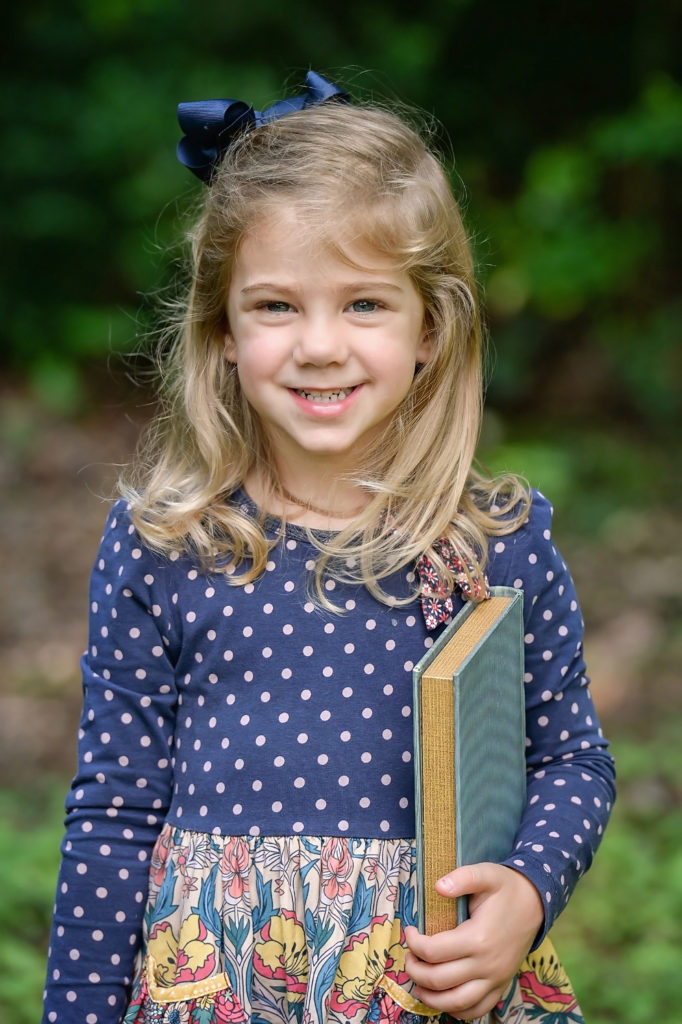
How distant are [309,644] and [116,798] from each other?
34 centimetres

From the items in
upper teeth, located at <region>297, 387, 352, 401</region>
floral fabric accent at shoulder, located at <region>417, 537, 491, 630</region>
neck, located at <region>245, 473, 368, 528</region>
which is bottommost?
floral fabric accent at shoulder, located at <region>417, 537, 491, 630</region>

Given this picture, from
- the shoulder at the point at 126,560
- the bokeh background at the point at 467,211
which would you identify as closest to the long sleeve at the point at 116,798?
the shoulder at the point at 126,560

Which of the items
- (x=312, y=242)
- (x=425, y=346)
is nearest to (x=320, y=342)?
(x=312, y=242)

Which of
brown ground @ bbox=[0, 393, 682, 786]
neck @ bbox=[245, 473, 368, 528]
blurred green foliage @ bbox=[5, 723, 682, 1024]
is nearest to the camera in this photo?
neck @ bbox=[245, 473, 368, 528]

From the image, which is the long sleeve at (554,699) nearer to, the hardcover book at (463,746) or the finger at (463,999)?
the hardcover book at (463,746)

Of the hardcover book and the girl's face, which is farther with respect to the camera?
the girl's face

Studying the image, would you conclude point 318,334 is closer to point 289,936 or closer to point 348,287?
point 348,287

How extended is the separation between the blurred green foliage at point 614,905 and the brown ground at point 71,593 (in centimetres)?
28

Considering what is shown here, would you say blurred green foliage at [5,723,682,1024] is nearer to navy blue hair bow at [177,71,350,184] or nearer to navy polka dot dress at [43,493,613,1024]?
navy polka dot dress at [43,493,613,1024]

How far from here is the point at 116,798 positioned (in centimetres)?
154

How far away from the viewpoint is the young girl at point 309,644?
1.43 metres

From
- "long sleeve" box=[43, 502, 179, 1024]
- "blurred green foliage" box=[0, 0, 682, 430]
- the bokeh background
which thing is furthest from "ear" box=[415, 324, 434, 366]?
"blurred green foliage" box=[0, 0, 682, 430]

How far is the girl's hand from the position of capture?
1309 mm

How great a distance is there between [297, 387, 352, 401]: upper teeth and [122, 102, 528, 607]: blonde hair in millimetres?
133
